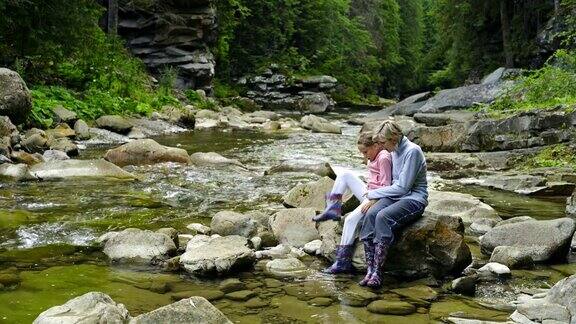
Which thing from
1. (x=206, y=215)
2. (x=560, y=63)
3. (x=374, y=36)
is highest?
(x=374, y=36)

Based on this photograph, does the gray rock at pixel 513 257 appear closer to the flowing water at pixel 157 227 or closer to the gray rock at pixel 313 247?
the flowing water at pixel 157 227

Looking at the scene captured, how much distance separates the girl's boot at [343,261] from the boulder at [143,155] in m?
7.47

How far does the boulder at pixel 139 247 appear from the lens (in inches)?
224

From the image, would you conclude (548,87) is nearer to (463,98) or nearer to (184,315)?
(463,98)

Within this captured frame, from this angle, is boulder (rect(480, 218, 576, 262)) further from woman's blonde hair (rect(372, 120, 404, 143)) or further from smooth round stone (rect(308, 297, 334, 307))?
smooth round stone (rect(308, 297, 334, 307))

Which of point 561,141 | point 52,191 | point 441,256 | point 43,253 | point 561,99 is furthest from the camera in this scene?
point 561,99

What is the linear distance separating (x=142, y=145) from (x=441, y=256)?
8.46m

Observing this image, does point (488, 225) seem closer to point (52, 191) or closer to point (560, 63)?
point (52, 191)

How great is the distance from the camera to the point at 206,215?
791cm

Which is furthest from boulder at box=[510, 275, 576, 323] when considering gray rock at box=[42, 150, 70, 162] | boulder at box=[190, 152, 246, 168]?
gray rock at box=[42, 150, 70, 162]

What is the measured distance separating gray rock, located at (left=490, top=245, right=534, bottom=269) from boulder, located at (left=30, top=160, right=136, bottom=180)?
6.69 metres

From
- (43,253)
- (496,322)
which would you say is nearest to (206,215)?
(43,253)

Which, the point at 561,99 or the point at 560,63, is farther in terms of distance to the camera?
the point at 560,63

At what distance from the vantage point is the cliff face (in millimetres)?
31375
